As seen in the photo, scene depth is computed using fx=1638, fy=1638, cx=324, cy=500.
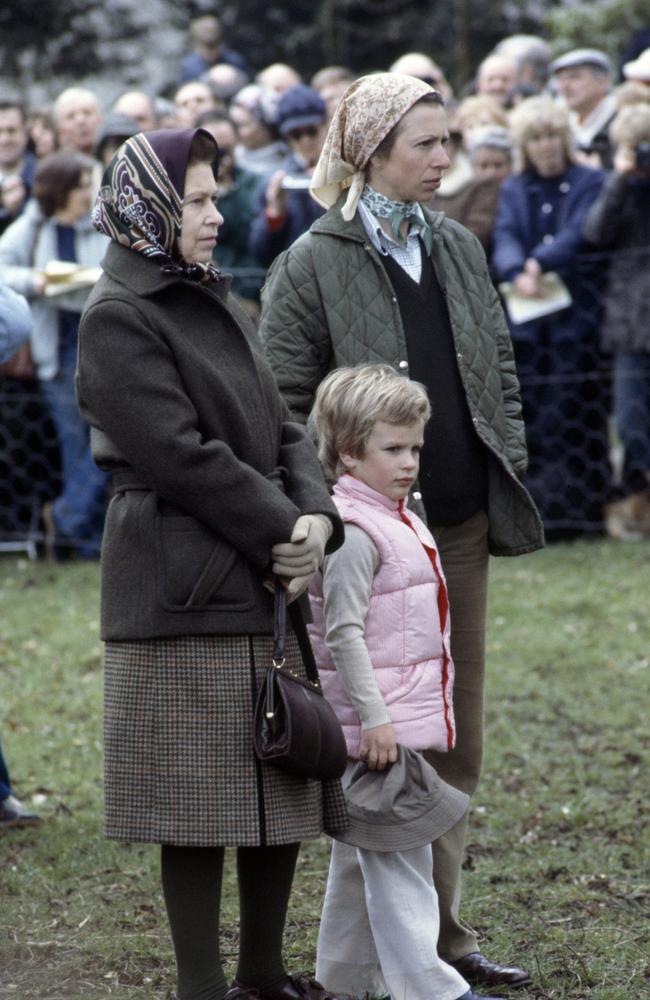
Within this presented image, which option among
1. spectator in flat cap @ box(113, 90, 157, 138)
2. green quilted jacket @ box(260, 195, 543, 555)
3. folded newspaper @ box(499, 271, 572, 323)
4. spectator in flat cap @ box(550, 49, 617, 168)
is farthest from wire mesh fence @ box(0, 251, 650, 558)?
green quilted jacket @ box(260, 195, 543, 555)

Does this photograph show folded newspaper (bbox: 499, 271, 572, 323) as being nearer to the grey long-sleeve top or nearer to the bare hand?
the grey long-sleeve top

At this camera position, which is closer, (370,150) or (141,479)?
(141,479)

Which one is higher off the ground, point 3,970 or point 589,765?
point 3,970

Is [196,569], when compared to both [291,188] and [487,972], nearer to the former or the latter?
[487,972]

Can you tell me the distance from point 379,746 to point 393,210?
127cm

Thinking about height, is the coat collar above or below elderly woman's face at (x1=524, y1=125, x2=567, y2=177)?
above

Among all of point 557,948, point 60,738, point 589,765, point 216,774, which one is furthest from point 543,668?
point 216,774

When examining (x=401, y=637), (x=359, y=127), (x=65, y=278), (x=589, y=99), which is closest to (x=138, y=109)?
(x=65, y=278)

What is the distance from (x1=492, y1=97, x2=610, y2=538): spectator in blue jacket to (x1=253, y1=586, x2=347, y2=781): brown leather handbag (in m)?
5.52

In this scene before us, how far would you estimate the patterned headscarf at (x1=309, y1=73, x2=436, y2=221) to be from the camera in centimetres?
381

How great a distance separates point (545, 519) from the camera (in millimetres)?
9031

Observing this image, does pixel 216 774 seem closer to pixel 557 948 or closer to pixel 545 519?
pixel 557 948

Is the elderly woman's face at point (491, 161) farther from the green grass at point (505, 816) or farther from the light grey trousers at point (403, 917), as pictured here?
the light grey trousers at point (403, 917)

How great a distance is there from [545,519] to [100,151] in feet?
10.6
